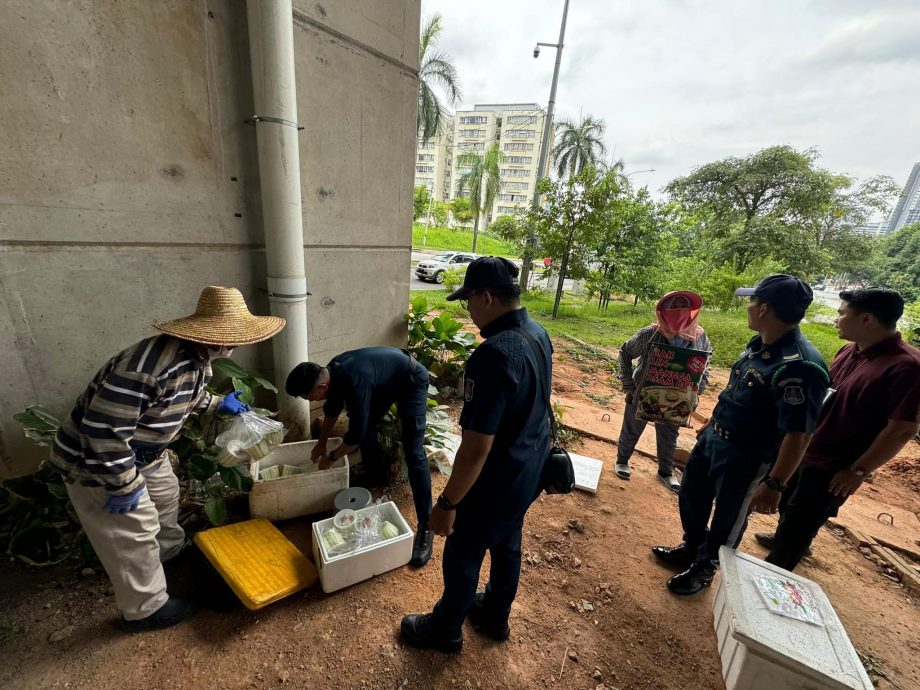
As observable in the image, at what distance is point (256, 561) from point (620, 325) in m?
11.2

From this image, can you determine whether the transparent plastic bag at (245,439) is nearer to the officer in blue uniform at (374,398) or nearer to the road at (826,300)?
the officer in blue uniform at (374,398)

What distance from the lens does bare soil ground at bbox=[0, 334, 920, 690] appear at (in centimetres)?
175

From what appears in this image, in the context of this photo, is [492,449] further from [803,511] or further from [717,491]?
[803,511]

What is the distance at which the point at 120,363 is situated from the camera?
4.97 feet

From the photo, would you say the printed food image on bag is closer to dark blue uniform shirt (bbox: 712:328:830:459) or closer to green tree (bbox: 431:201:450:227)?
dark blue uniform shirt (bbox: 712:328:830:459)

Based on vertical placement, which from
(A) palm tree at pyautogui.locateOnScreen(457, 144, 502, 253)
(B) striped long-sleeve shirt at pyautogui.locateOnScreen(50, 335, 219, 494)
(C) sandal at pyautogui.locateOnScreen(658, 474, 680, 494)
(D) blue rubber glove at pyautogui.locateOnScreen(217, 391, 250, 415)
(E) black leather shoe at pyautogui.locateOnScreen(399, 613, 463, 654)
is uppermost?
(A) palm tree at pyautogui.locateOnScreen(457, 144, 502, 253)

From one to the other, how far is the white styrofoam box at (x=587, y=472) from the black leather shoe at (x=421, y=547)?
1546 millimetres

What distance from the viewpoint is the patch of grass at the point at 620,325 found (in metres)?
9.24

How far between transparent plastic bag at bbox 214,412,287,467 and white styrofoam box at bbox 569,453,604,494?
2577mm

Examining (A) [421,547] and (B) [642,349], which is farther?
(B) [642,349]

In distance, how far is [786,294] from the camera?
6.46ft

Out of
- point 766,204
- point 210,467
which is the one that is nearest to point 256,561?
point 210,467

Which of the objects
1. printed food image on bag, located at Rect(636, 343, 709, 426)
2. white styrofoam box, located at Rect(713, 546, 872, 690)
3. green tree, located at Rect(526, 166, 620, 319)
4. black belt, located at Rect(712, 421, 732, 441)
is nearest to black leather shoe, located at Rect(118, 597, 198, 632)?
white styrofoam box, located at Rect(713, 546, 872, 690)

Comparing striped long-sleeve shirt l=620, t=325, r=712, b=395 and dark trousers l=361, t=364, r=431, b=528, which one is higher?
striped long-sleeve shirt l=620, t=325, r=712, b=395
